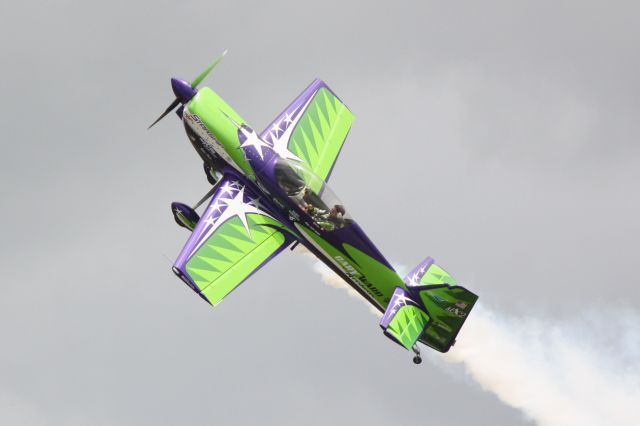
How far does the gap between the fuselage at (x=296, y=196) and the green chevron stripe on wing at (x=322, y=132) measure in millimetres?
1137

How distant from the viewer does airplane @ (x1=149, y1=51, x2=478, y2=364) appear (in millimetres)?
30453

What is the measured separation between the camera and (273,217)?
32.1 meters

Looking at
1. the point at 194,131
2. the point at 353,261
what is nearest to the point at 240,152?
the point at 194,131

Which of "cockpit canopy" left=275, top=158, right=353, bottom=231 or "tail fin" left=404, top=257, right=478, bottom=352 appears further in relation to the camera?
"cockpit canopy" left=275, top=158, right=353, bottom=231

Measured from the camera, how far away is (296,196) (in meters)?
31.7

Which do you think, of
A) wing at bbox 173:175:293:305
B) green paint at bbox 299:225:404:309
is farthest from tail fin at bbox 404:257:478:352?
wing at bbox 173:175:293:305

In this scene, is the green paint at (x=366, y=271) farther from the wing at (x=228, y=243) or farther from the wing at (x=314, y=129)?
the wing at (x=314, y=129)

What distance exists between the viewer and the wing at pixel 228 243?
30188mm

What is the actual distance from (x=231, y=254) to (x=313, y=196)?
243cm

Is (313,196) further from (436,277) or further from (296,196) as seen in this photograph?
(436,277)

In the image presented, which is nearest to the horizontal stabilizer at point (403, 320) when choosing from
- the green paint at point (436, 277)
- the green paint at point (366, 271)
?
the green paint at point (366, 271)

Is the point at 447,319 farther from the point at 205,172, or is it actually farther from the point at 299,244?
the point at 205,172

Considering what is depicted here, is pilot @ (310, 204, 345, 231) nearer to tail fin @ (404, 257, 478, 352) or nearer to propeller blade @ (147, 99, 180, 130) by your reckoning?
tail fin @ (404, 257, 478, 352)

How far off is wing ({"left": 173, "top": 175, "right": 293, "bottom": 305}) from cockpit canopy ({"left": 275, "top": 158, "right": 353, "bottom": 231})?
2.68 ft
